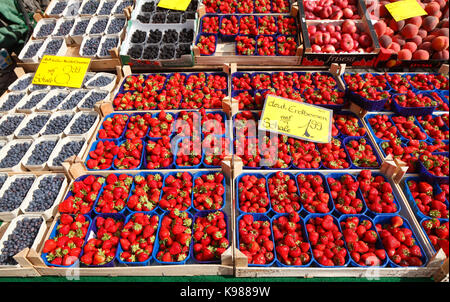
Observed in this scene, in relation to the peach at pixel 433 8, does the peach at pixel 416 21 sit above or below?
below

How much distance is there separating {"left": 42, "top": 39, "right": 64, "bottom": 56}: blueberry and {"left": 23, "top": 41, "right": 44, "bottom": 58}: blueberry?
0.15m

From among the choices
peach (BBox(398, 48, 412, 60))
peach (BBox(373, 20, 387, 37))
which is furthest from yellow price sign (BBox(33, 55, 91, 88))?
peach (BBox(398, 48, 412, 60))

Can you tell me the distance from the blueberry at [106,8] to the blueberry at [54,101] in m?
1.82

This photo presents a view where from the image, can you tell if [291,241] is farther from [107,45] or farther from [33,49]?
[33,49]

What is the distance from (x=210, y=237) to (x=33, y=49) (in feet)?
13.0

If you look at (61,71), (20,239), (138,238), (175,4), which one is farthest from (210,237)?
(175,4)

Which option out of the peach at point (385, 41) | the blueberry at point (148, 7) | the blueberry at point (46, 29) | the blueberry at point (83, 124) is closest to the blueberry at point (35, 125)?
the blueberry at point (83, 124)

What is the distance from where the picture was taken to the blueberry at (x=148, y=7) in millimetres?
4262

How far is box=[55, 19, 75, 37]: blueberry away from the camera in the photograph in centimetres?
404

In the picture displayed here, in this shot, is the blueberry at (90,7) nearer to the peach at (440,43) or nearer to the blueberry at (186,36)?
the blueberry at (186,36)

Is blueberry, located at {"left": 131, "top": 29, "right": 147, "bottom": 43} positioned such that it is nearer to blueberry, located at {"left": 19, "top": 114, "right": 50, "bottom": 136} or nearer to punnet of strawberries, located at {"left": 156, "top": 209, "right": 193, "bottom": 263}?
blueberry, located at {"left": 19, "top": 114, "right": 50, "bottom": 136}

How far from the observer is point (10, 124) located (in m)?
3.01

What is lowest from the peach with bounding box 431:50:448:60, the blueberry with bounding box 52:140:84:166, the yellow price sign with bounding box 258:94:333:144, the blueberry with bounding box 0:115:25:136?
the blueberry with bounding box 52:140:84:166

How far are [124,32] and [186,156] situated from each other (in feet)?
8.68
